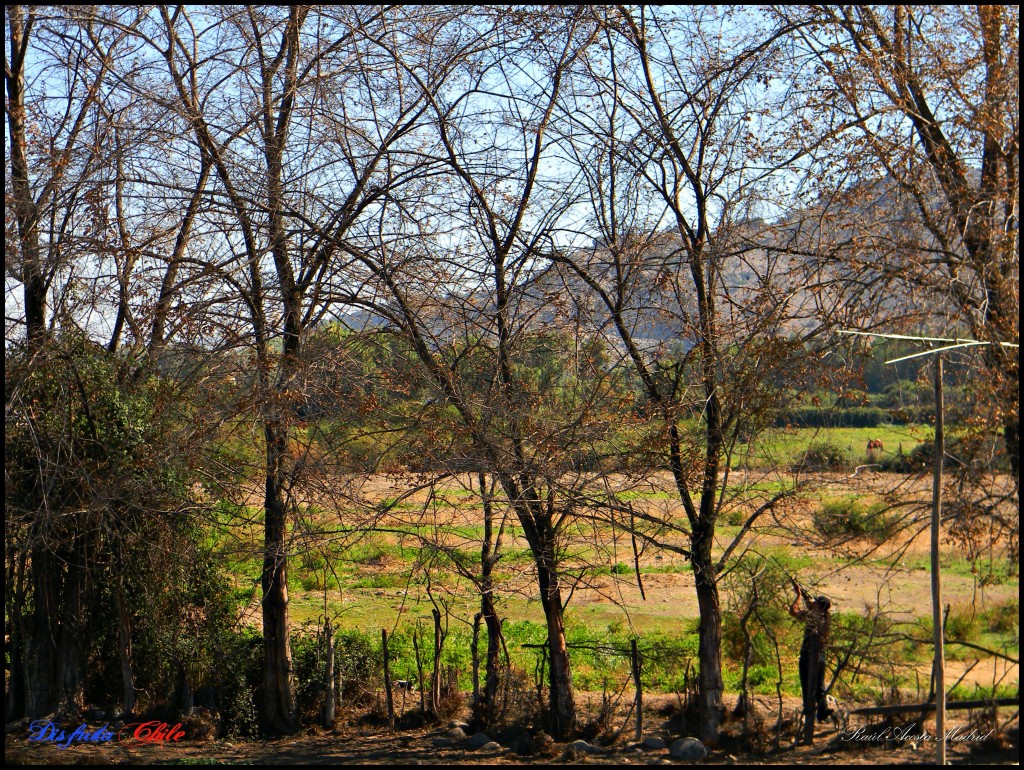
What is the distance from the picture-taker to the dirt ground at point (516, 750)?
314 inches

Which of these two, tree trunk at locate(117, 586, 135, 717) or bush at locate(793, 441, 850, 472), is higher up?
bush at locate(793, 441, 850, 472)

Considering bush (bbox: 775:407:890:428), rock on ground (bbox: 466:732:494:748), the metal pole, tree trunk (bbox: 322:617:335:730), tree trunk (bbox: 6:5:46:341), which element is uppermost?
tree trunk (bbox: 6:5:46:341)

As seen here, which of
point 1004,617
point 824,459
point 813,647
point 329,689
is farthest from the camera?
point 329,689

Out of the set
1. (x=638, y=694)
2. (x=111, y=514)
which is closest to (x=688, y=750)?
(x=638, y=694)

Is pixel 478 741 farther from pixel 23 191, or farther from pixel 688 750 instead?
pixel 23 191

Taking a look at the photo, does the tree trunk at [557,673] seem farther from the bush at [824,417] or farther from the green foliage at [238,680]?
the green foliage at [238,680]

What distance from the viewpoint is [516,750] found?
30.9ft

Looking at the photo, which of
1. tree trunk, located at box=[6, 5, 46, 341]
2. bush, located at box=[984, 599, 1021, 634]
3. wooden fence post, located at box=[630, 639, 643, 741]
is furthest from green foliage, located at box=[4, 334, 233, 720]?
Answer: bush, located at box=[984, 599, 1021, 634]

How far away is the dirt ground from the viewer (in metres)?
7.98

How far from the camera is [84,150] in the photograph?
9.63m

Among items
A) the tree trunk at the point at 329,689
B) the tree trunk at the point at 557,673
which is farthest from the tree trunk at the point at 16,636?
the tree trunk at the point at 557,673

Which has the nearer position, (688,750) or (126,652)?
(688,750)

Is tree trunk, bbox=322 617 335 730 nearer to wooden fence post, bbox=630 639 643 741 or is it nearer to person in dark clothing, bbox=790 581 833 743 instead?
wooden fence post, bbox=630 639 643 741

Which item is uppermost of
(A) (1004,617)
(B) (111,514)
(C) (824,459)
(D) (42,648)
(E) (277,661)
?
(C) (824,459)
